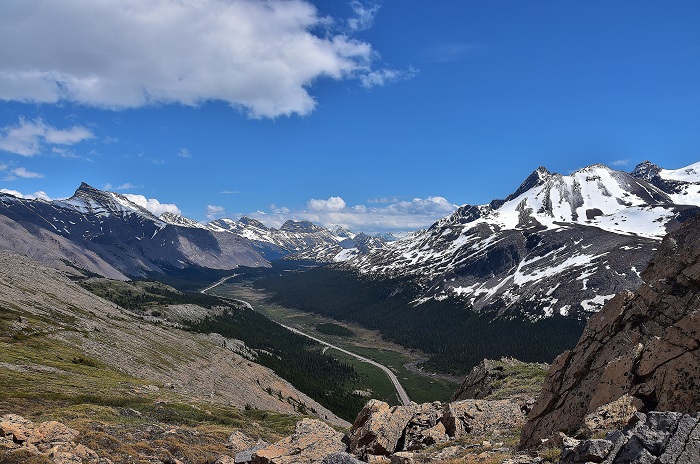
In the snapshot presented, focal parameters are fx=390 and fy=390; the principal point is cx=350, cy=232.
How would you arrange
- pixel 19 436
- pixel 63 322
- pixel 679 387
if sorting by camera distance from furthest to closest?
pixel 63 322
pixel 19 436
pixel 679 387

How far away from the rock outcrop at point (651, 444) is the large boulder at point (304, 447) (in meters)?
18.0

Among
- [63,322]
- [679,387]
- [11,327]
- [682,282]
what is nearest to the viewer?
[679,387]

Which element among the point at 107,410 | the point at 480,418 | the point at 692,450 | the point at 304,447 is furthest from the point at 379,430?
the point at 107,410

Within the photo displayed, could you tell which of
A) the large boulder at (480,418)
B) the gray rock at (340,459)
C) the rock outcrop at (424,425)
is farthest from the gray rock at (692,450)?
the large boulder at (480,418)

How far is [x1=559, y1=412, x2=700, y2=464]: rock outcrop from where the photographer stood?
14.1 metres

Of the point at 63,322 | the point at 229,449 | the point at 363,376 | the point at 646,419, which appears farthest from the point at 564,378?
the point at 363,376

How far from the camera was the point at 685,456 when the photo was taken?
13906 mm

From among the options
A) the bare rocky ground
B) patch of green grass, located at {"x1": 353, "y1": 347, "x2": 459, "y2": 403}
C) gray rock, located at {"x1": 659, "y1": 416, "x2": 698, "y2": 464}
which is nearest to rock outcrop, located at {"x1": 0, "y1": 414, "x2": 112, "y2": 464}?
the bare rocky ground

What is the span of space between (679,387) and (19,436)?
38.0m

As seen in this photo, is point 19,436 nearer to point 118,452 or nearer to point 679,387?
point 118,452

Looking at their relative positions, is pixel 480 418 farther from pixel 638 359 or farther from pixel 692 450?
pixel 692 450

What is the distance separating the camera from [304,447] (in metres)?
31.1

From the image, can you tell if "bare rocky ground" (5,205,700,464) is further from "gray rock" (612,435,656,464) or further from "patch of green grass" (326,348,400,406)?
"patch of green grass" (326,348,400,406)

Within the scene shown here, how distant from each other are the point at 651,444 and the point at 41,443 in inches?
1346
